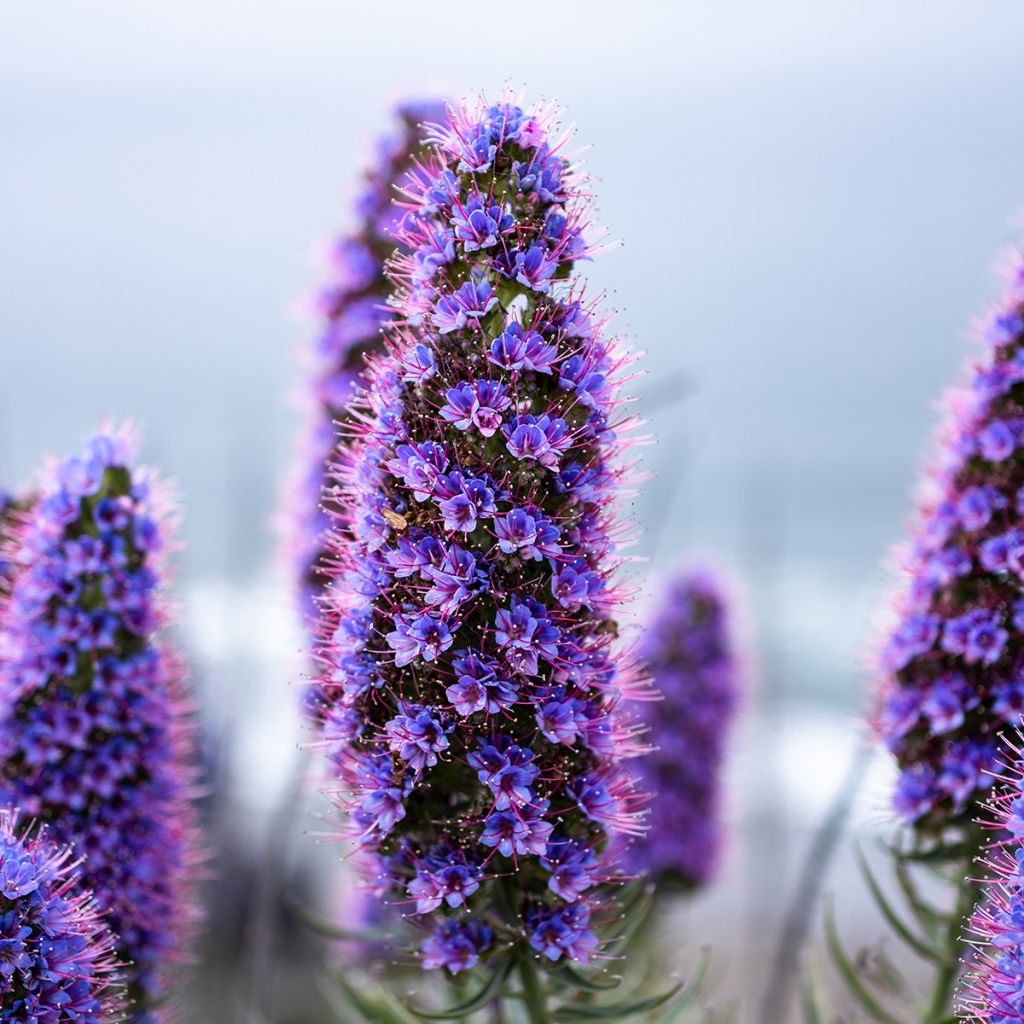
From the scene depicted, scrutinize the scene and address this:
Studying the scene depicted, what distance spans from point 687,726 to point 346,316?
7.51 feet

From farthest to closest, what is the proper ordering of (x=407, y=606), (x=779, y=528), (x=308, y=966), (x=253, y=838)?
(x=308, y=966)
(x=253, y=838)
(x=779, y=528)
(x=407, y=606)

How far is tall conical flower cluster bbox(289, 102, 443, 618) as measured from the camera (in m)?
4.84

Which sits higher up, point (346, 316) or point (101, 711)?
point (346, 316)

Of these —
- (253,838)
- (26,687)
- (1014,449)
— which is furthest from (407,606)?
(253,838)

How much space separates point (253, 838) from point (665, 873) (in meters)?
3.52

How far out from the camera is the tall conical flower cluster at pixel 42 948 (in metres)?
2.86

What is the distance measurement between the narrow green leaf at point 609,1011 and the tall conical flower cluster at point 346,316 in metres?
1.81

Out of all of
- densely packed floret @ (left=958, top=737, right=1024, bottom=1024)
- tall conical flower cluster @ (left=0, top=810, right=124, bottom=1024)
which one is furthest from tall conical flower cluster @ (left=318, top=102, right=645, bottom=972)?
densely packed floret @ (left=958, top=737, right=1024, bottom=1024)

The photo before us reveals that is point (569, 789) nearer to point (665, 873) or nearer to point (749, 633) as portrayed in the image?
point (665, 873)

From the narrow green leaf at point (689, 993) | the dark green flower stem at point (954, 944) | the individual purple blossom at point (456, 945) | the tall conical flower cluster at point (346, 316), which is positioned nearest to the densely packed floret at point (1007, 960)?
the narrow green leaf at point (689, 993)

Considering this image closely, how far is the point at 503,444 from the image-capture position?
311 cm

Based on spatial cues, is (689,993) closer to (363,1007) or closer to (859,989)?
(859,989)

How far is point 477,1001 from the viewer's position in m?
3.33

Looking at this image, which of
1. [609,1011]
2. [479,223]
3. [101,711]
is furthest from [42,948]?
[479,223]
